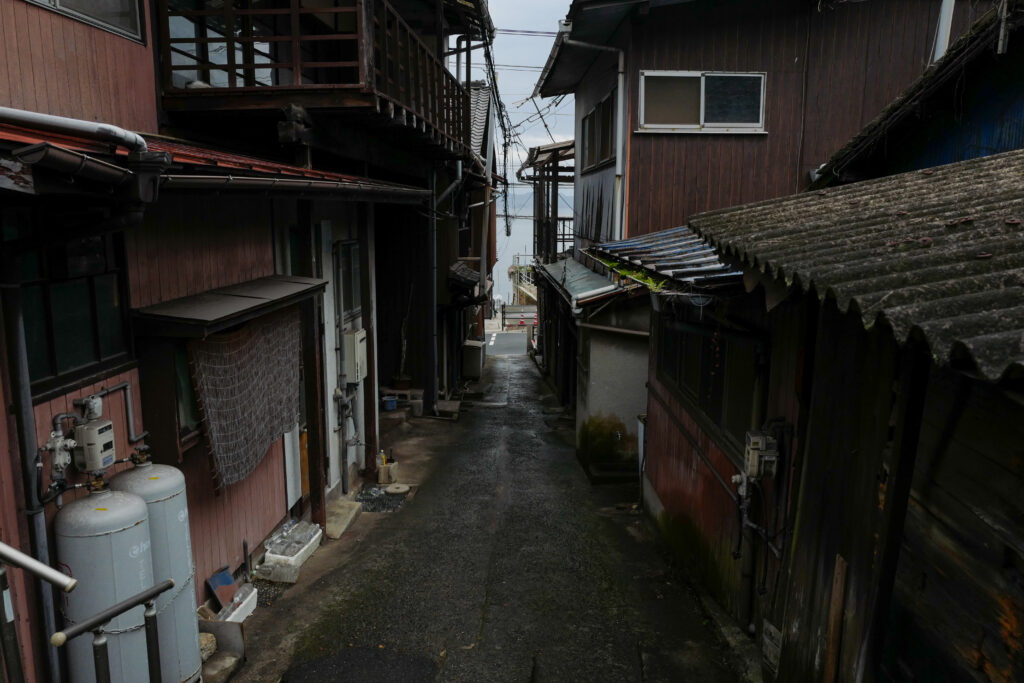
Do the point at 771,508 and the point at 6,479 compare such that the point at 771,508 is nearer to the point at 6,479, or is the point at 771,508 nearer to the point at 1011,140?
the point at 1011,140

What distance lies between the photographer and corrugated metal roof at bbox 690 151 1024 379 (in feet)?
8.58

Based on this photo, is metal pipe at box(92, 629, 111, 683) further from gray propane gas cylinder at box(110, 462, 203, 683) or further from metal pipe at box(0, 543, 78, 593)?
gray propane gas cylinder at box(110, 462, 203, 683)

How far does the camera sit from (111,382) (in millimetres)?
5844

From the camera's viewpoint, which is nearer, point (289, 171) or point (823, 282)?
point (823, 282)

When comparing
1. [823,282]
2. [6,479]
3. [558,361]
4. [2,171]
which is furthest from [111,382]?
[558,361]

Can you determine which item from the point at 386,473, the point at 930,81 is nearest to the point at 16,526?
the point at 386,473

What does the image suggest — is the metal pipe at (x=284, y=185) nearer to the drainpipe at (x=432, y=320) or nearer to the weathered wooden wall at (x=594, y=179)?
the weathered wooden wall at (x=594, y=179)

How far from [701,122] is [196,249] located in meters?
10.3

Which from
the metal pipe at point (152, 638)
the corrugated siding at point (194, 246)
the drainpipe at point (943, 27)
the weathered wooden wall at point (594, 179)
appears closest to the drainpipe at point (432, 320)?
the weathered wooden wall at point (594, 179)

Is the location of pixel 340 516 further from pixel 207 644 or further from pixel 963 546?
pixel 963 546

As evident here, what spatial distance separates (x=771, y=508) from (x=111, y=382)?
588 cm

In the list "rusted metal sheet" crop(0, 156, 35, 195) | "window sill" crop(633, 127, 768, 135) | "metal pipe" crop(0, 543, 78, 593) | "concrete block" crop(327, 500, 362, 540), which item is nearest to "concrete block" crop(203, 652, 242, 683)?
"concrete block" crop(327, 500, 362, 540)

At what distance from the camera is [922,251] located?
3.78m

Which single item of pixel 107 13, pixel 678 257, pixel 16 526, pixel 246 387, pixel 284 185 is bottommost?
pixel 16 526
